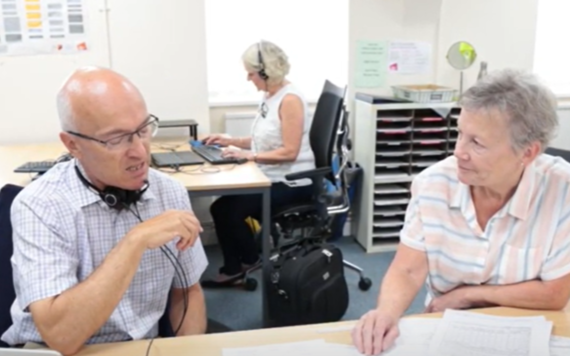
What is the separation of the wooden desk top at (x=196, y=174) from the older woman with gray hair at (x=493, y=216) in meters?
1.13

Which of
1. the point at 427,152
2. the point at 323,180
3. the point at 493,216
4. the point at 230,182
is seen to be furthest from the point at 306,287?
the point at 427,152

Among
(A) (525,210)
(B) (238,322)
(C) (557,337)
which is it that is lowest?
(B) (238,322)

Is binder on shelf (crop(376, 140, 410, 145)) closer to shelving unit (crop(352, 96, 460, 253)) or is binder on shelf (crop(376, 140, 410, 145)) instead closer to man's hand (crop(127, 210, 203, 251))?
shelving unit (crop(352, 96, 460, 253))

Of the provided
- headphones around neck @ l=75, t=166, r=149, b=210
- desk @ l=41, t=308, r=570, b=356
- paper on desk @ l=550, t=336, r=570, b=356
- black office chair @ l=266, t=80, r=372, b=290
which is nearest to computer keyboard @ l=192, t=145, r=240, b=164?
black office chair @ l=266, t=80, r=372, b=290

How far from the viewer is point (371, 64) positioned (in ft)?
12.7

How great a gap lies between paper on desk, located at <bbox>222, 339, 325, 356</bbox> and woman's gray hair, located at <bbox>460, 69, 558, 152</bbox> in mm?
685

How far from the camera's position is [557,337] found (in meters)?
1.19

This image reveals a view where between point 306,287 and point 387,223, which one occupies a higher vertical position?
point 306,287

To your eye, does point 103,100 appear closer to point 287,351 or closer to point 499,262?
point 287,351

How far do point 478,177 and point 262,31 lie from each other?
2.75 m

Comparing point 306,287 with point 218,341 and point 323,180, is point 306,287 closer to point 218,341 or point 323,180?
point 323,180

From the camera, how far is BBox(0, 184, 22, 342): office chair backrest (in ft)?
4.29

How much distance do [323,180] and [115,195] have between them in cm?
171

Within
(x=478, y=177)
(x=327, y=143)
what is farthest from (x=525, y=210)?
(x=327, y=143)
